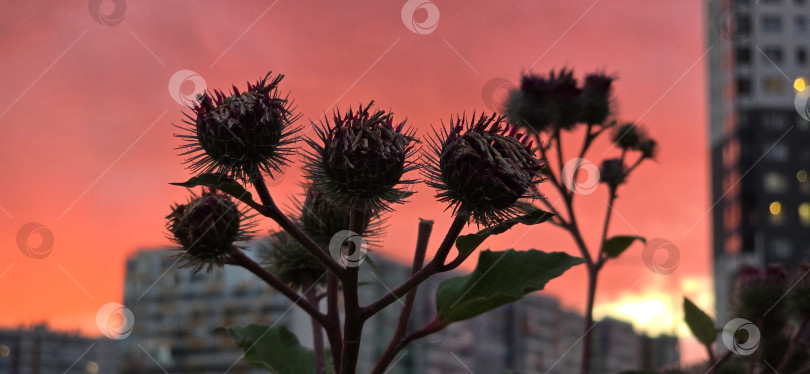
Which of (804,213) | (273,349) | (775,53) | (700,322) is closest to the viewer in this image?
Answer: (273,349)

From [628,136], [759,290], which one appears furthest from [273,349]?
[759,290]

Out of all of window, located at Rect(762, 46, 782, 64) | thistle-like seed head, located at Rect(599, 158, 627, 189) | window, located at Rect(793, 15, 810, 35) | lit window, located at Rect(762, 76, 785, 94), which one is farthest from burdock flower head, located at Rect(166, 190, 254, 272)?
window, located at Rect(793, 15, 810, 35)

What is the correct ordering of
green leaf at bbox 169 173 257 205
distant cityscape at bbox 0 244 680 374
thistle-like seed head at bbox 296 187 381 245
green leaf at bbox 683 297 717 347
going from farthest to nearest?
distant cityscape at bbox 0 244 680 374 → green leaf at bbox 683 297 717 347 → thistle-like seed head at bbox 296 187 381 245 → green leaf at bbox 169 173 257 205

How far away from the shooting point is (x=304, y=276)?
5.66ft

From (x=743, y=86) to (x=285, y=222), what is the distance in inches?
2347

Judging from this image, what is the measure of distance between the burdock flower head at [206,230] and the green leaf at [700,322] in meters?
1.19

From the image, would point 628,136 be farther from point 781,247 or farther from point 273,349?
point 781,247

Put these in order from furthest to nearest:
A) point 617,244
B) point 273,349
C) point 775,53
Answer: point 775,53
point 617,244
point 273,349

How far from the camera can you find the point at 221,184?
1.12 metres

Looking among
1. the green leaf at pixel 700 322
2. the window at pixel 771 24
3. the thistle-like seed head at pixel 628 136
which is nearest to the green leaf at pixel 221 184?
the green leaf at pixel 700 322

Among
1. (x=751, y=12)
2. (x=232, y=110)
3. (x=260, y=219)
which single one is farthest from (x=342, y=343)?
(x=751, y=12)

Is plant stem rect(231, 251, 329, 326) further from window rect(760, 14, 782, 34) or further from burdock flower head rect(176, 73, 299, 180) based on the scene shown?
window rect(760, 14, 782, 34)

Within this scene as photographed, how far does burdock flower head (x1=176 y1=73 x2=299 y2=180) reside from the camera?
122cm

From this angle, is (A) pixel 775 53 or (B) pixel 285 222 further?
(A) pixel 775 53
